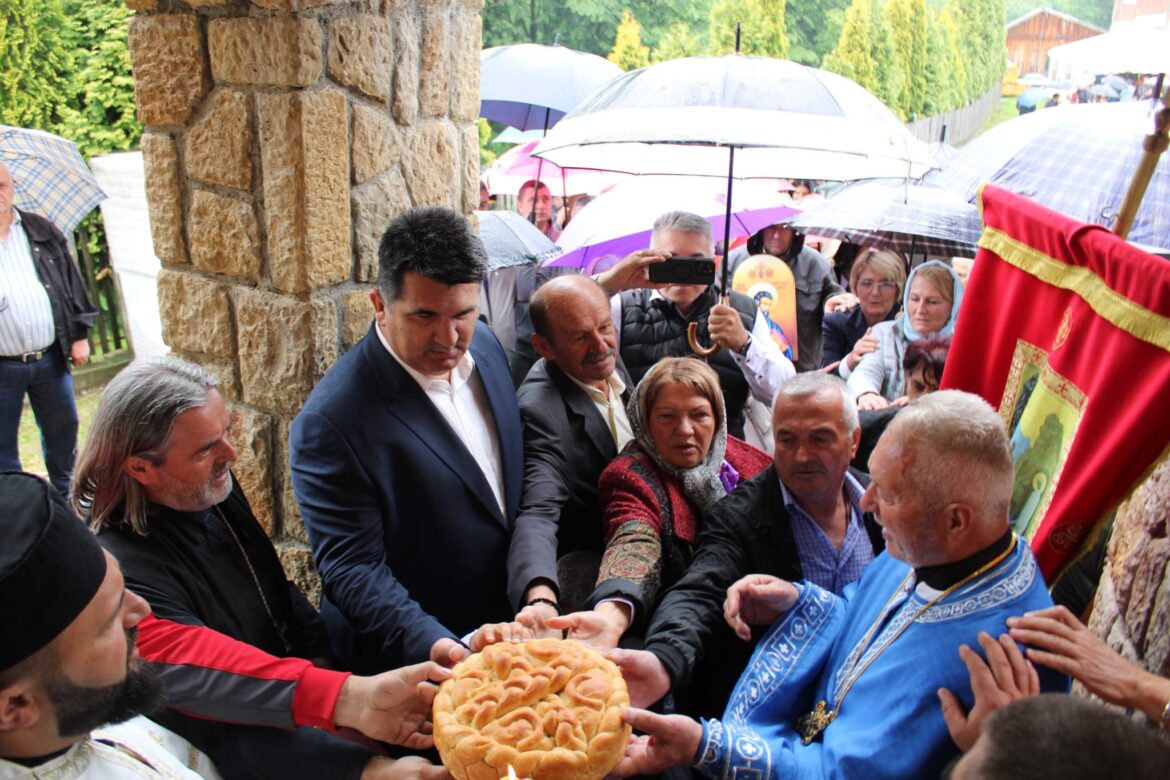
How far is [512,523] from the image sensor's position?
8.48ft

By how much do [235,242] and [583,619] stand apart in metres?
1.67

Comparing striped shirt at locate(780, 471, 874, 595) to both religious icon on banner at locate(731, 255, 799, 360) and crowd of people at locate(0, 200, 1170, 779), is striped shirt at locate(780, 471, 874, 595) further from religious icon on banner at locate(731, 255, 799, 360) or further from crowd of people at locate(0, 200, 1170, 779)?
religious icon on banner at locate(731, 255, 799, 360)

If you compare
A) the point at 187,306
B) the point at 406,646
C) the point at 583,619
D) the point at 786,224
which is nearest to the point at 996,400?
the point at 583,619

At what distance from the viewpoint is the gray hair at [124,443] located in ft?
6.61

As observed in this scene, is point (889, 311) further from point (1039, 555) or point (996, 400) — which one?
point (1039, 555)

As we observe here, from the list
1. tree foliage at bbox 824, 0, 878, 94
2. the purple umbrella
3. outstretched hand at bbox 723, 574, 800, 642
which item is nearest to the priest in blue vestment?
outstretched hand at bbox 723, 574, 800, 642

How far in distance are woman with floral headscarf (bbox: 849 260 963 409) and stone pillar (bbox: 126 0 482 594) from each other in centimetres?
237

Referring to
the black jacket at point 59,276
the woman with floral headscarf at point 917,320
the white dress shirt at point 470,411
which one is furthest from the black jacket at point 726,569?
the black jacket at point 59,276

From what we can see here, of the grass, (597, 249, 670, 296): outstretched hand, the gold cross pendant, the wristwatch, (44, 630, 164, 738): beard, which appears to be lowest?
the grass

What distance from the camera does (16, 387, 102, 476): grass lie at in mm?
6246

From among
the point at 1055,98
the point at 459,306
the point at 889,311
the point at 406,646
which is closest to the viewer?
the point at 406,646

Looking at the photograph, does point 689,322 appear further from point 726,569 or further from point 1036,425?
point 1036,425

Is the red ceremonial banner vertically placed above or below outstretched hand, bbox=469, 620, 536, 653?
above

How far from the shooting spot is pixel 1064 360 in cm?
195
